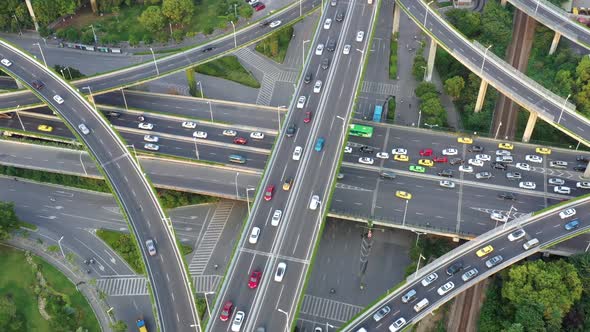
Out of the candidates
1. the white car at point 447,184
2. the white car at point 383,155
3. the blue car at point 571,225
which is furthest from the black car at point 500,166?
the white car at point 383,155

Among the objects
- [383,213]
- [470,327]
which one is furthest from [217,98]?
[470,327]

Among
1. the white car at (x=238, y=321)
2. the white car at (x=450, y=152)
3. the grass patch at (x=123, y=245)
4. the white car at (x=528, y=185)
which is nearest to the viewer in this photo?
the white car at (x=238, y=321)

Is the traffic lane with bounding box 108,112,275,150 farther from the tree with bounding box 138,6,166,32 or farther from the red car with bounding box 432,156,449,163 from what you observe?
the tree with bounding box 138,6,166,32

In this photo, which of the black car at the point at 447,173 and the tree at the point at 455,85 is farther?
the tree at the point at 455,85

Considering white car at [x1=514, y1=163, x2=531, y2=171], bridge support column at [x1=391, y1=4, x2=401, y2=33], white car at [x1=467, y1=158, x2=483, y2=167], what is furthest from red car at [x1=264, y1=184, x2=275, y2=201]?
bridge support column at [x1=391, y1=4, x2=401, y2=33]

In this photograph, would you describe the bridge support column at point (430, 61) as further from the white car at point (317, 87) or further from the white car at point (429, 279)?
the white car at point (429, 279)

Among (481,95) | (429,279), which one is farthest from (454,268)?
(481,95)
